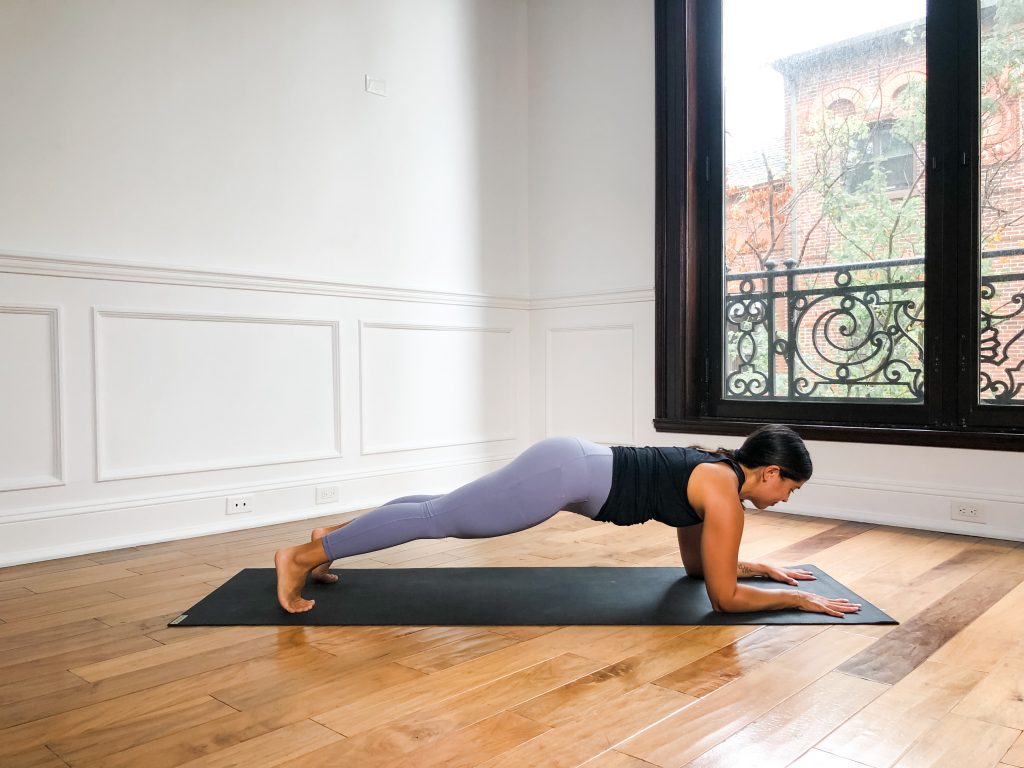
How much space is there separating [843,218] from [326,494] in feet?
9.10

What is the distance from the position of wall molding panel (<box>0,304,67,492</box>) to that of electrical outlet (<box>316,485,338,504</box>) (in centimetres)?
112

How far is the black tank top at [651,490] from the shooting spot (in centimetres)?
220

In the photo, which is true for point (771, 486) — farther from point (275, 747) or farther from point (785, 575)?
point (275, 747)

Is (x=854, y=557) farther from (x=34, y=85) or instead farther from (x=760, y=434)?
(x=34, y=85)

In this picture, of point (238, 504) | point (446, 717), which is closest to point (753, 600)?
point (446, 717)

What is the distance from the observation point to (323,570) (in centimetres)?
250

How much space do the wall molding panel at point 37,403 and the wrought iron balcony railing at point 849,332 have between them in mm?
3067

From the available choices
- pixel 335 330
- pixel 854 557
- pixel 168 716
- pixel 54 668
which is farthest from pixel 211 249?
pixel 854 557

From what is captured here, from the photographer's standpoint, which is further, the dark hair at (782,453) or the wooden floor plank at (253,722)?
the dark hair at (782,453)

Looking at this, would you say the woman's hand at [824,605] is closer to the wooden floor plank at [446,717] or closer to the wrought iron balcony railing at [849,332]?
the wooden floor plank at [446,717]

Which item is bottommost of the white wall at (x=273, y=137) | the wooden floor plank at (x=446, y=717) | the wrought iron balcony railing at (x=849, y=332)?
the wooden floor plank at (x=446, y=717)

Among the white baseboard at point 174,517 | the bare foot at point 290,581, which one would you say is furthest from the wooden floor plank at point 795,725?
the white baseboard at point 174,517

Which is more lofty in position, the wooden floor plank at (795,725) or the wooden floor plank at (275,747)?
the wooden floor plank at (275,747)

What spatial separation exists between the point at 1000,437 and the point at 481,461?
2.58 metres
